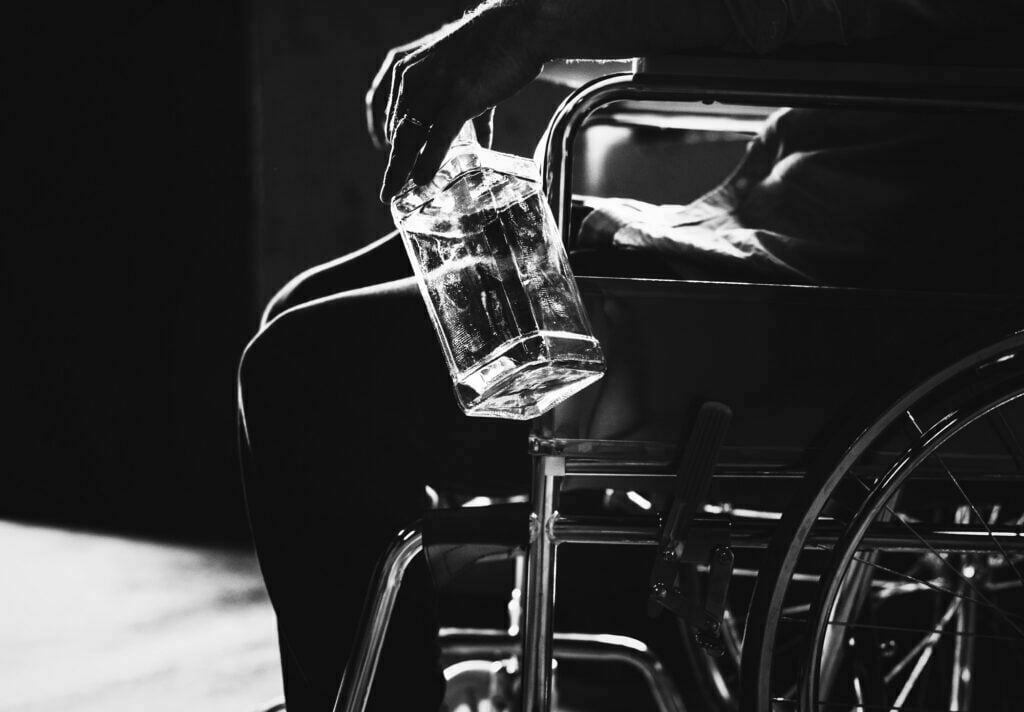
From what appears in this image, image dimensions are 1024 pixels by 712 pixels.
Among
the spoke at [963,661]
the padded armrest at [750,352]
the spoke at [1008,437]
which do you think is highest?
the padded armrest at [750,352]

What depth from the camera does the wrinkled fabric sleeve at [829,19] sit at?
2.12 feet

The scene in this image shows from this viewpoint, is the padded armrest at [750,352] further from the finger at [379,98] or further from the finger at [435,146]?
the finger at [379,98]

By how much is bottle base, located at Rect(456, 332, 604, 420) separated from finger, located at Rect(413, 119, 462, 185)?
124 millimetres

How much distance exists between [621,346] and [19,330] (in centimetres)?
287

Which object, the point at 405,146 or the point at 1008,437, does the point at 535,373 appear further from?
the point at 1008,437

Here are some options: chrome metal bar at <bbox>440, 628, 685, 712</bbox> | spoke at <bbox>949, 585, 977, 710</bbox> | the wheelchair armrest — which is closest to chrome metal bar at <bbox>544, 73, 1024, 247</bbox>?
the wheelchair armrest

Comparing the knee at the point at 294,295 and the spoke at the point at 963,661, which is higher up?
the knee at the point at 294,295

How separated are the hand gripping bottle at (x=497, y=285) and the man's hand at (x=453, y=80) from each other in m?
0.04

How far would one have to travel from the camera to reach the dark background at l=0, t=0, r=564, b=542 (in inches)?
110

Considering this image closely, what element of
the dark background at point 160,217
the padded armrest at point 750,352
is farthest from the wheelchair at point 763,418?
the dark background at point 160,217

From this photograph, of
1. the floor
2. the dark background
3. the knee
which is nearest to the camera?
the knee

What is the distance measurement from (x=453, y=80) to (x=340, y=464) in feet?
1.07

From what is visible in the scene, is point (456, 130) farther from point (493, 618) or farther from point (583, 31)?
point (493, 618)

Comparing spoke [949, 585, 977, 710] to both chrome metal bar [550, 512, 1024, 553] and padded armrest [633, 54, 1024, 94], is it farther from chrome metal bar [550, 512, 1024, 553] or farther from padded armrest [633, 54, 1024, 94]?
padded armrest [633, 54, 1024, 94]
